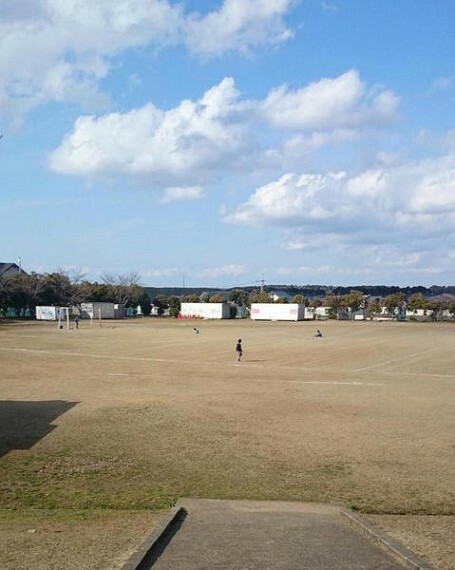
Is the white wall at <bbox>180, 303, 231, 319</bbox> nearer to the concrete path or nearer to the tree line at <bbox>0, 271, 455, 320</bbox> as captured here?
the tree line at <bbox>0, 271, 455, 320</bbox>

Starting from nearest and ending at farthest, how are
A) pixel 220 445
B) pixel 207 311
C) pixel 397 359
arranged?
pixel 220 445 → pixel 397 359 → pixel 207 311

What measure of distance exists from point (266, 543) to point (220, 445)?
6.67 metres

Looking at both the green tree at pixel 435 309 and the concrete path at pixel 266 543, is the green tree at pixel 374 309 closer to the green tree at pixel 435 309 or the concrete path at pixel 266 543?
the green tree at pixel 435 309

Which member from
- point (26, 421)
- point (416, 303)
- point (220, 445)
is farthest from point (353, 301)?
point (220, 445)

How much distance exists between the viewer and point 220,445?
42.4ft

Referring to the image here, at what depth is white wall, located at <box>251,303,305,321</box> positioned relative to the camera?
10568cm

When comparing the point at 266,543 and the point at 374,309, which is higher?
the point at 374,309

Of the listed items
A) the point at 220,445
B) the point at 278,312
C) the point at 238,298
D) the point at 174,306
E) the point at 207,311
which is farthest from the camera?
the point at 238,298

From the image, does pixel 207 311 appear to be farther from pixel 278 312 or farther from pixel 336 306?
pixel 336 306


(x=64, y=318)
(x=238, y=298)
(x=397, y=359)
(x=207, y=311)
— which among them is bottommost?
(x=397, y=359)

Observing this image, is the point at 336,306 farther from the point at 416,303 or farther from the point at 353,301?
the point at 416,303

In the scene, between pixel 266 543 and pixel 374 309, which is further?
pixel 374 309

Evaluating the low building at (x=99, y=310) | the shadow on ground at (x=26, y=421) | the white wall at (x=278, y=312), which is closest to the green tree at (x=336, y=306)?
the white wall at (x=278, y=312)

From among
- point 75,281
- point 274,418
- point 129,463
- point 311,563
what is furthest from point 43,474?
point 75,281
